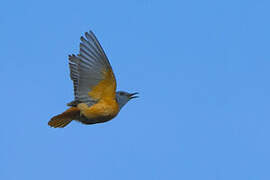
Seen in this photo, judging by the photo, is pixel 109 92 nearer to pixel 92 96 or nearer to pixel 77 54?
pixel 92 96

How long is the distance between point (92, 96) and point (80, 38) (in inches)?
54.7

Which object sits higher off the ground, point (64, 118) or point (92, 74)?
point (92, 74)

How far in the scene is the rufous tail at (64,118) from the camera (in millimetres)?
10359

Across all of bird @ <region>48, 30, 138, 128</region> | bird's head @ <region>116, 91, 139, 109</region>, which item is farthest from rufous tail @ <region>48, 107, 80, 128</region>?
bird's head @ <region>116, 91, 139, 109</region>

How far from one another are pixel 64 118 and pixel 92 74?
1401mm

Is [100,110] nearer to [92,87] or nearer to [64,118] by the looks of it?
[92,87]

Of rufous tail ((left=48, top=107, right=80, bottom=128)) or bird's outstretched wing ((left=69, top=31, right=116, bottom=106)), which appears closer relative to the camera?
bird's outstretched wing ((left=69, top=31, right=116, bottom=106))

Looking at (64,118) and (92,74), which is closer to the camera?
(92,74)

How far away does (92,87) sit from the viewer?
10.3 m

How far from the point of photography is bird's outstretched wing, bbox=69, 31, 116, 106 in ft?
33.0

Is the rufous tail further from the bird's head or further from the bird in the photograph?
the bird's head

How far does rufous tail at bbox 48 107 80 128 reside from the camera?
1036cm

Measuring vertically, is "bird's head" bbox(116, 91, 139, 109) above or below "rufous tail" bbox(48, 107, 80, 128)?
above

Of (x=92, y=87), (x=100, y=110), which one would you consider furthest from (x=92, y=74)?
(x=100, y=110)
